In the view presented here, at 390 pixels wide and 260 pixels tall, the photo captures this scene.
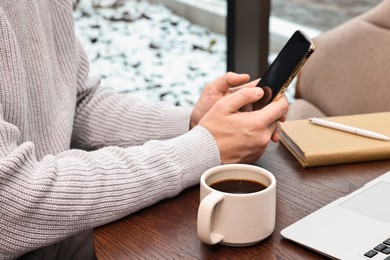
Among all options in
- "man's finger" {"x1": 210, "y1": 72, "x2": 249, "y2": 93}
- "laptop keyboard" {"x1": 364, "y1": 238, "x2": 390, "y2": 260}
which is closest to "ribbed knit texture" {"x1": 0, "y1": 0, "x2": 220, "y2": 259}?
"man's finger" {"x1": 210, "y1": 72, "x2": 249, "y2": 93}

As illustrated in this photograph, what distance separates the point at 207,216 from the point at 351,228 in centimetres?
A: 21

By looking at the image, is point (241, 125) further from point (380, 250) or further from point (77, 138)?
point (77, 138)

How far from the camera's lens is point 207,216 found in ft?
2.51

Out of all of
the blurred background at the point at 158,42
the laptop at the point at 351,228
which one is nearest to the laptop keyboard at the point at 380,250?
the laptop at the point at 351,228

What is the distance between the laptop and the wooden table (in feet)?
0.06

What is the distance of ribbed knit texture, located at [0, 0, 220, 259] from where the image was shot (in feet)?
2.85

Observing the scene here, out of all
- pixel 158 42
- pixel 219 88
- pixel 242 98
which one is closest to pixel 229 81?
pixel 219 88

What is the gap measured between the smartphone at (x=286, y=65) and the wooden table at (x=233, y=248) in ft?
0.44

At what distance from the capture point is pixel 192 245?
2.67 feet

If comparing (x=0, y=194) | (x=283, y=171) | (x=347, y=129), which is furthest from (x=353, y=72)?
(x=0, y=194)

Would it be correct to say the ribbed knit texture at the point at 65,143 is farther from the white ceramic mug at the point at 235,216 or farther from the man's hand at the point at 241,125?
the white ceramic mug at the point at 235,216

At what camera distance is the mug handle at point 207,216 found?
0.76 m

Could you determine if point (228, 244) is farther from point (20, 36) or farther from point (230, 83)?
point (20, 36)

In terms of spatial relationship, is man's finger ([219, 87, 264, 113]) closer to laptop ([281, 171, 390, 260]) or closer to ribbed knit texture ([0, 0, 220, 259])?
ribbed knit texture ([0, 0, 220, 259])
